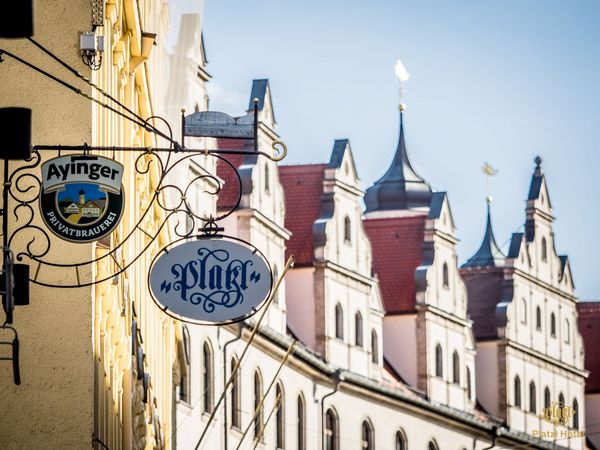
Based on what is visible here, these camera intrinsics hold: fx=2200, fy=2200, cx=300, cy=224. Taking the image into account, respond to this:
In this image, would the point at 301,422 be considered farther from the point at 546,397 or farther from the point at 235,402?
the point at 546,397

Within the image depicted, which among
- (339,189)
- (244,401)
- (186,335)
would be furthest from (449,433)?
(186,335)

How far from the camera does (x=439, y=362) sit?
55344 mm

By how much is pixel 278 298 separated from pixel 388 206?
76.1ft

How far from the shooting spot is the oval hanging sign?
51.6 feet

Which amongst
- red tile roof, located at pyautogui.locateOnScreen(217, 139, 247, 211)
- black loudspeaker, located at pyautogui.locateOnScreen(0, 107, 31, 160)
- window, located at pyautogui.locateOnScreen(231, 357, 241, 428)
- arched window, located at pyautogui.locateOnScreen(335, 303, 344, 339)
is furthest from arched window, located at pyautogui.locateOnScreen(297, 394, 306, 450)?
black loudspeaker, located at pyautogui.locateOnScreen(0, 107, 31, 160)

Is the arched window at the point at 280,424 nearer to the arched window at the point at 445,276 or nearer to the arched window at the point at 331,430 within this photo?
the arched window at the point at 331,430

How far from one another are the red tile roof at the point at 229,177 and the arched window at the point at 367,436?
326 inches

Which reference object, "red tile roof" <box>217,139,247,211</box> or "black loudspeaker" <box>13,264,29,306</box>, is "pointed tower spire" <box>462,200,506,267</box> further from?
"black loudspeaker" <box>13,264,29,306</box>

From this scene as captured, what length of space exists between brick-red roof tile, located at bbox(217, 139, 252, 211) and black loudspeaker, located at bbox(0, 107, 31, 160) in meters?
30.6

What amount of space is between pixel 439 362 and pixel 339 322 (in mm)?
6273

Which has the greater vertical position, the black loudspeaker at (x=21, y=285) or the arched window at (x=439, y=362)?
the black loudspeaker at (x=21, y=285)

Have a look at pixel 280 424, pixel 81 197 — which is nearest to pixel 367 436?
pixel 280 424

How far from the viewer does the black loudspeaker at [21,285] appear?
13.9 metres

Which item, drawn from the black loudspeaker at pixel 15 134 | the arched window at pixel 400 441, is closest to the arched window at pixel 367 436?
the arched window at pixel 400 441
